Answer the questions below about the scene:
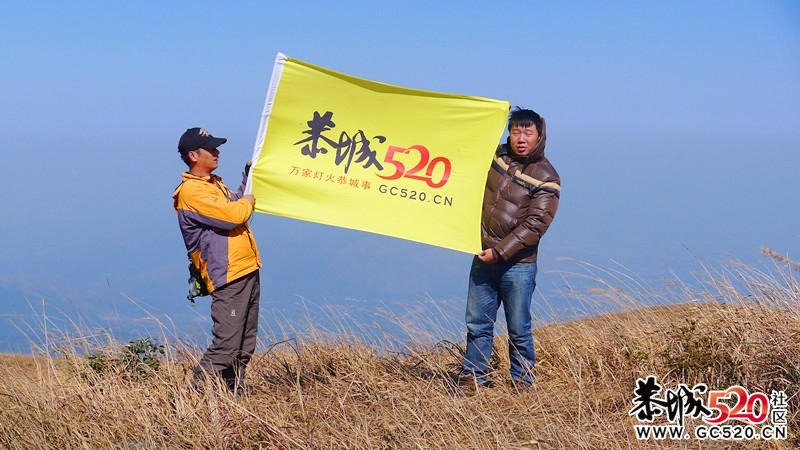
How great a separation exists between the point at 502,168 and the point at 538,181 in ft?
1.11

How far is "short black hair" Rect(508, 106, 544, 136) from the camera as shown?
5.35m

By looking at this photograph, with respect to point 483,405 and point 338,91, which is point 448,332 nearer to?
point 483,405

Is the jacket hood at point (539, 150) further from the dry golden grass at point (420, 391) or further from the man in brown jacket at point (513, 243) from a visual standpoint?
the dry golden grass at point (420, 391)

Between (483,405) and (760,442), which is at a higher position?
(760,442)

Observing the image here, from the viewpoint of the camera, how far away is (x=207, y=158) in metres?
5.16

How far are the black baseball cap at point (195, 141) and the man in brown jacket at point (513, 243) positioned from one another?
2198 millimetres

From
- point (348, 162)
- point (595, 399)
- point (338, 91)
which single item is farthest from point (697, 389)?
point (338, 91)

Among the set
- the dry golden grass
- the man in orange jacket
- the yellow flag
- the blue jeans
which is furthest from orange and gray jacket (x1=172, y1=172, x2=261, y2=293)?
the blue jeans

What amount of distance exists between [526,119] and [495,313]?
1.58m

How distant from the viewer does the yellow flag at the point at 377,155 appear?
17.8 ft

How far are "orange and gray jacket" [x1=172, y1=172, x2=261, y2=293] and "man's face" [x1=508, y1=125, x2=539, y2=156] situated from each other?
2.12 m

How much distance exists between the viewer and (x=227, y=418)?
463 cm

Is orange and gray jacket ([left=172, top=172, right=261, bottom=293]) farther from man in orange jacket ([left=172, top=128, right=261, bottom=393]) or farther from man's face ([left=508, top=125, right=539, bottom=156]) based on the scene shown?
→ man's face ([left=508, top=125, right=539, bottom=156])

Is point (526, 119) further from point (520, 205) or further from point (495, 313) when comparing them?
point (495, 313)
